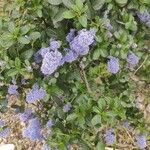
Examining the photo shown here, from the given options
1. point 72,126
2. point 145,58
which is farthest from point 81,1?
point 145,58

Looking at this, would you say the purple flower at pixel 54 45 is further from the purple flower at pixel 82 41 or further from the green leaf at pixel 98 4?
the green leaf at pixel 98 4

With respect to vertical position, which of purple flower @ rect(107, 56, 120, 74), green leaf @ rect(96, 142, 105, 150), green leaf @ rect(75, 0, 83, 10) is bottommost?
green leaf @ rect(96, 142, 105, 150)

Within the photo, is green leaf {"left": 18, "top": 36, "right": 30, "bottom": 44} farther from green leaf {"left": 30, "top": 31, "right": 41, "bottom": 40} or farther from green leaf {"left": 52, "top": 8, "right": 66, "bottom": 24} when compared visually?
green leaf {"left": 52, "top": 8, "right": 66, "bottom": 24}

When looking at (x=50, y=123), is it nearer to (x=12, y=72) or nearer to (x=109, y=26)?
(x=12, y=72)

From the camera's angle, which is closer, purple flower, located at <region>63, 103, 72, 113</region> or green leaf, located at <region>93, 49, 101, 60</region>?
green leaf, located at <region>93, 49, 101, 60</region>

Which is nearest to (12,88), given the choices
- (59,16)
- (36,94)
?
(36,94)

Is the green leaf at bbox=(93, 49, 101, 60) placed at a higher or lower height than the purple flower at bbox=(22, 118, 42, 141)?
higher

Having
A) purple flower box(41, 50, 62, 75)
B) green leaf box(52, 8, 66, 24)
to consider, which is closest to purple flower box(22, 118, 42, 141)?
purple flower box(41, 50, 62, 75)
